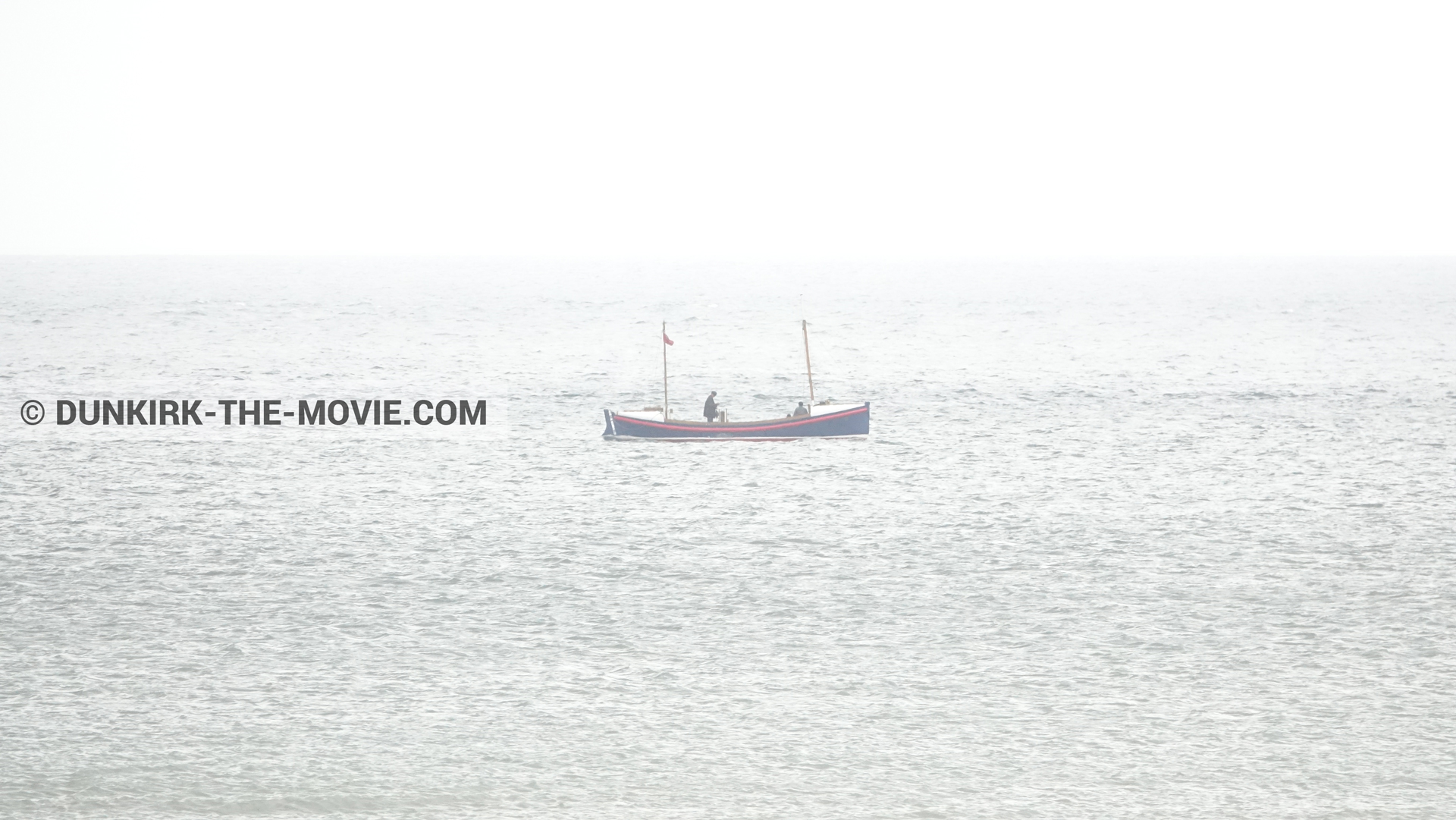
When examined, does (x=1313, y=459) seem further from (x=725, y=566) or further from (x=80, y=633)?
(x=80, y=633)

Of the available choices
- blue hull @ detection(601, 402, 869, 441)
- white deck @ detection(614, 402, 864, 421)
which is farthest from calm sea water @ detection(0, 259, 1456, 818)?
white deck @ detection(614, 402, 864, 421)

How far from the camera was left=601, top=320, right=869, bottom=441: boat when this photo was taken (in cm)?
7938

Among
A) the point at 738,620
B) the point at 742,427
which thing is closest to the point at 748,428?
the point at 742,427

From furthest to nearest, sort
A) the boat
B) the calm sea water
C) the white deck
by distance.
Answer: the white deck
the boat
the calm sea water

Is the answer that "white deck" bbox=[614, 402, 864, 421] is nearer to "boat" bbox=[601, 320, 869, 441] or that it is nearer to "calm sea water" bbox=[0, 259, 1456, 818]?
"boat" bbox=[601, 320, 869, 441]

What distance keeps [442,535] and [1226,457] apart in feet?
124

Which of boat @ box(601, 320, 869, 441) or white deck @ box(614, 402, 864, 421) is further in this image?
white deck @ box(614, 402, 864, 421)

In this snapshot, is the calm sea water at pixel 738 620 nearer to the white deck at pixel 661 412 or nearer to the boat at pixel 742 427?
the boat at pixel 742 427

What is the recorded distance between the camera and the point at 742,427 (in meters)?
79.7

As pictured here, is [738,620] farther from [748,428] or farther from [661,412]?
[661,412]

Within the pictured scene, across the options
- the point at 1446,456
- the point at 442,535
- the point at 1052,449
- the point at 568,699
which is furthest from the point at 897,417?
the point at 568,699

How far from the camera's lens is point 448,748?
34438 millimetres

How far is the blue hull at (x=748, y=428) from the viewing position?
79.4 m

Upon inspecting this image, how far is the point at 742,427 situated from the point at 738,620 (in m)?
36.0
